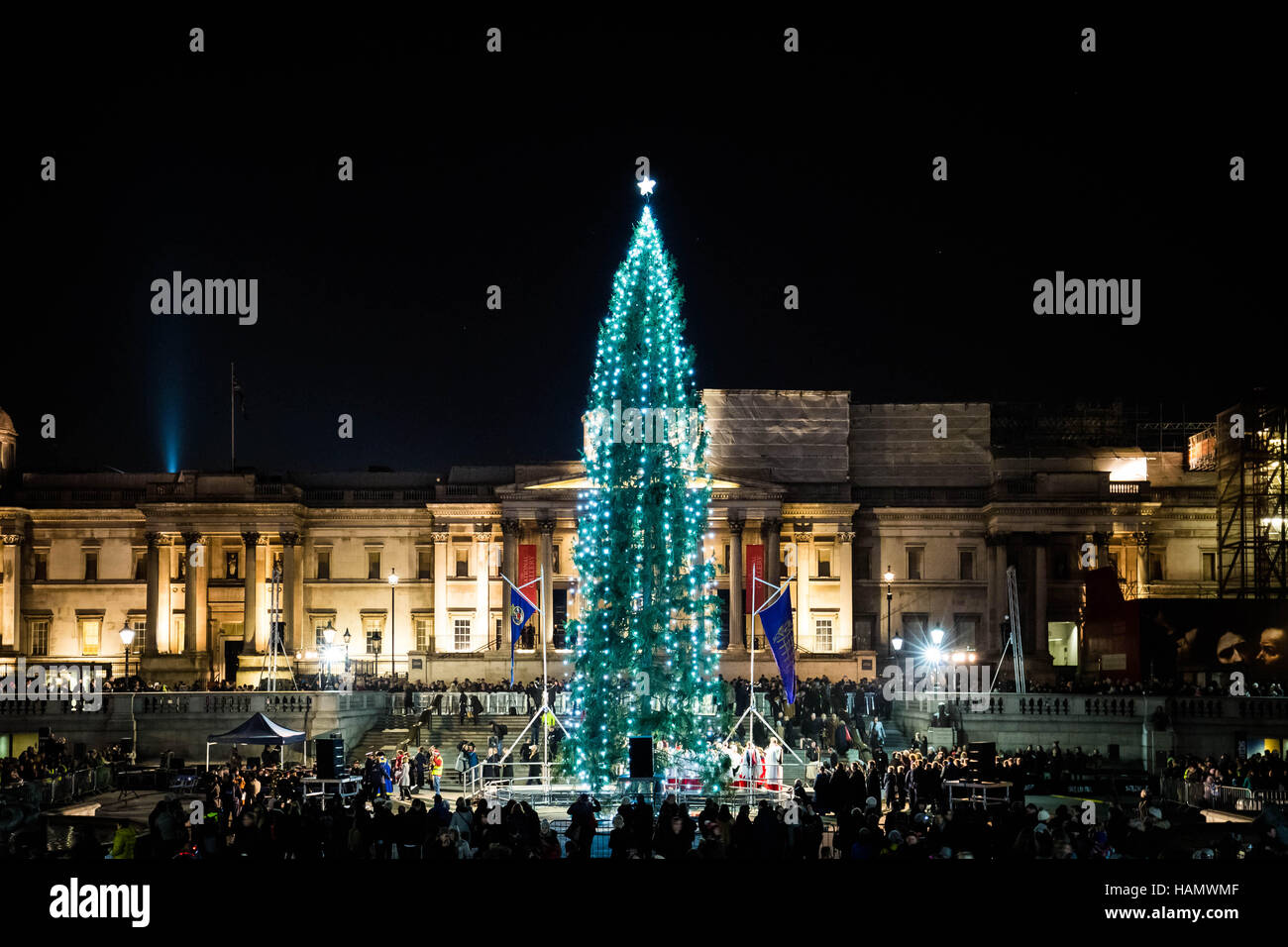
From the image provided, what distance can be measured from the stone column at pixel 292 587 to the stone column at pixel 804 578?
24.4 m

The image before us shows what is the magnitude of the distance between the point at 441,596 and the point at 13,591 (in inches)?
839

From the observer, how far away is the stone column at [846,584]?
74.3 m

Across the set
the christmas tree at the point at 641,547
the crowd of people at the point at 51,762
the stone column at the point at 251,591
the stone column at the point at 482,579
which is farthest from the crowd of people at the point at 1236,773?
the stone column at the point at 251,591

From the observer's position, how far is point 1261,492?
6450 cm

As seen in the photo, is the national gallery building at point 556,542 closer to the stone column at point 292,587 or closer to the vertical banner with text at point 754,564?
the stone column at point 292,587

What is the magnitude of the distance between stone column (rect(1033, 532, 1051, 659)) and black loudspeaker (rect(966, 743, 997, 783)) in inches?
1522

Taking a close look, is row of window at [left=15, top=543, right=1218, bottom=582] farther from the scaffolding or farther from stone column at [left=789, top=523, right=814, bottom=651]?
the scaffolding

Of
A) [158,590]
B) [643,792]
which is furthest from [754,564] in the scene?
[643,792]

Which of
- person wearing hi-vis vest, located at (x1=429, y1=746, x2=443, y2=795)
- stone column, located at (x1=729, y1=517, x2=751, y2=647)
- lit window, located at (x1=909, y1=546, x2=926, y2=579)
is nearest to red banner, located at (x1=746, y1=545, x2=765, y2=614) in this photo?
stone column, located at (x1=729, y1=517, x2=751, y2=647)

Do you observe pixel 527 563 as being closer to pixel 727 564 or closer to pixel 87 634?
pixel 727 564

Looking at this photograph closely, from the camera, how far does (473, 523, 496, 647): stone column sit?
75.1 m
